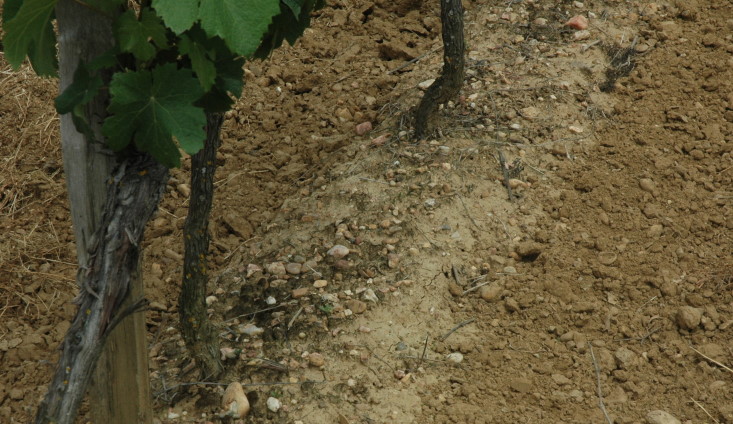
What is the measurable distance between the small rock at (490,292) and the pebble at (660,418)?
86 cm

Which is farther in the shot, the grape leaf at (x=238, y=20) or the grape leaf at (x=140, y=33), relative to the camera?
the grape leaf at (x=140, y=33)

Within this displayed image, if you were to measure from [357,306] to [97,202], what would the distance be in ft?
4.93

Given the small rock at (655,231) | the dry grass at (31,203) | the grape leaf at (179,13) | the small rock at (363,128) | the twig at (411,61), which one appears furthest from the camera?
the twig at (411,61)

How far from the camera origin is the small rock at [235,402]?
10.2 feet

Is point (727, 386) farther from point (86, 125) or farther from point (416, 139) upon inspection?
point (86, 125)

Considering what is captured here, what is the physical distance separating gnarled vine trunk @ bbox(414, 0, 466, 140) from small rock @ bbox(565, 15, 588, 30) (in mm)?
1215

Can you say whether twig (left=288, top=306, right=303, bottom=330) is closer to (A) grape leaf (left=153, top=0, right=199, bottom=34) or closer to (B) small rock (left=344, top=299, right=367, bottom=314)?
(B) small rock (left=344, top=299, right=367, bottom=314)

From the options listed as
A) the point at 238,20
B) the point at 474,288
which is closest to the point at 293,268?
the point at 474,288

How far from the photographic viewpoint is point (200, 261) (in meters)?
3.03

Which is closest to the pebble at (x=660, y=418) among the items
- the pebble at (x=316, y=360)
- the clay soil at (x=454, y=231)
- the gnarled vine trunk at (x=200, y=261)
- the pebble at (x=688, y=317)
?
the clay soil at (x=454, y=231)

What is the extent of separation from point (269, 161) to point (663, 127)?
90.2 inches

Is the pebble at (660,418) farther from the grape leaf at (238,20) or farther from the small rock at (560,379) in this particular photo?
the grape leaf at (238,20)

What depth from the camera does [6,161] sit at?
14.6 feet

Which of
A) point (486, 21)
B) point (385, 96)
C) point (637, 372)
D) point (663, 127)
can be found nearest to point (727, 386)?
point (637, 372)
